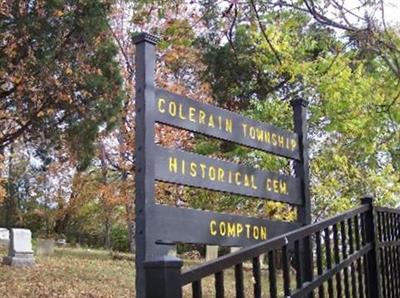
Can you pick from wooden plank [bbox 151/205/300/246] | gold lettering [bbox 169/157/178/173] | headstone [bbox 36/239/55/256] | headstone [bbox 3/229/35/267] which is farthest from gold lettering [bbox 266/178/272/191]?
headstone [bbox 36/239/55/256]

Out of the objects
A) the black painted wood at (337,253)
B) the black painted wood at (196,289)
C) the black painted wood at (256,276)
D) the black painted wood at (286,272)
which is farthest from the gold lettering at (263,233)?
the black painted wood at (196,289)

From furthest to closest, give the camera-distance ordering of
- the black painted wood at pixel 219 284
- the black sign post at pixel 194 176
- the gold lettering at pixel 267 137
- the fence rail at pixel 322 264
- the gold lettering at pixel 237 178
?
the gold lettering at pixel 267 137 → the gold lettering at pixel 237 178 → the black sign post at pixel 194 176 → the black painted wood at pixel 219 284 → the fence rail at pixel 322 264

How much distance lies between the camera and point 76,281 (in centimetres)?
1256

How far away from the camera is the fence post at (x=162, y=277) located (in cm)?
260

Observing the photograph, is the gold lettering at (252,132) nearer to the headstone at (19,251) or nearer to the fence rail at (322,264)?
the fence rail at (322,264)

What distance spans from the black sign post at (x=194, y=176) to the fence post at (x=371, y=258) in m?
0.55

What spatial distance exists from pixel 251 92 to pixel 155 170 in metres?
13.4

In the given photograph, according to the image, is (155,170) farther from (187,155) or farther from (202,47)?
(202,47)

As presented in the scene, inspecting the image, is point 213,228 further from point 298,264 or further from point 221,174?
point 298,264

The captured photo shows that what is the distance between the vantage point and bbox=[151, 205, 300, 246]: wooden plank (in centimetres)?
395

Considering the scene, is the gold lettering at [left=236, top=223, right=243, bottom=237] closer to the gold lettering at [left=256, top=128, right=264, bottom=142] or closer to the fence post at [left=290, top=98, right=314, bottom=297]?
the gold lettering at [left=256, top=128, right=264, bottom=142]

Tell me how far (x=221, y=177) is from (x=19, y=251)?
11036 millimetres

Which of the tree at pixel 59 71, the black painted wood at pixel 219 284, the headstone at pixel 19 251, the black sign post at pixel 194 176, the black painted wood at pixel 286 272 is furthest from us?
the headstone at pixel 19 251

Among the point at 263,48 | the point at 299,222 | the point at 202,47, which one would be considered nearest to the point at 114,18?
the point at 202,47
